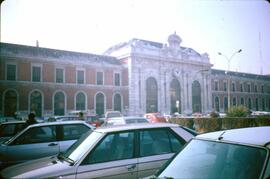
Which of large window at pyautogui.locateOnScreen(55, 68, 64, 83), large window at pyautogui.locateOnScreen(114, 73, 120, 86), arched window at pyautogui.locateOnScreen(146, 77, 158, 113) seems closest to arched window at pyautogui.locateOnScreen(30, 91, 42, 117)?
large window at pyautogui.locateOnScreen(55, 68, 64, 83)

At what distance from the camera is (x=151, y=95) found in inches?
1625

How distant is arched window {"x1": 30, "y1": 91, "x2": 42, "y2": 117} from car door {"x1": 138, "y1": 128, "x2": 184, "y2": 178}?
100 ft

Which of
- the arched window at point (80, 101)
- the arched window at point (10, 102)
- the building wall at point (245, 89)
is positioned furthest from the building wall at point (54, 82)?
the building wall at point (245, 89)

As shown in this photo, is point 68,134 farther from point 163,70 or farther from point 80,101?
point 163,70

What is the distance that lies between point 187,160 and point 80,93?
33.8 m

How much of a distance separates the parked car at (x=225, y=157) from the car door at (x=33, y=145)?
183 inches

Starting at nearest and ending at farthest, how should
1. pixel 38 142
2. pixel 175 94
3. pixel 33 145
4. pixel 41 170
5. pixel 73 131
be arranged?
pixel 41 170 < pixel 33 145 < pixel 38 142 < pixel 73 131 < pixel 175 94

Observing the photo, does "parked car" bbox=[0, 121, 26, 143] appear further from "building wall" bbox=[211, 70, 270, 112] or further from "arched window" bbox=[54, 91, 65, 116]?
"building wall" bbox=[211, 70, 270, 112]

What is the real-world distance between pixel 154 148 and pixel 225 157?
5.79 feet

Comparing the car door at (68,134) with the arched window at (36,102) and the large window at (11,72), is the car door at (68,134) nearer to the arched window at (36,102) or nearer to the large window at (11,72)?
the arched window at (36,102)

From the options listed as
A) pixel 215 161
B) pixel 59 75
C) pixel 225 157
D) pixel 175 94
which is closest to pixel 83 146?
pixel 215 161

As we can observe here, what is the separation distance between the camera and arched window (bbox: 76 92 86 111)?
35.1 meters

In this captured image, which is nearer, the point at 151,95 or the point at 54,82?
the point at 54,82

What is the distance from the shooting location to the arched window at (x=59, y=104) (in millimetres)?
33188
